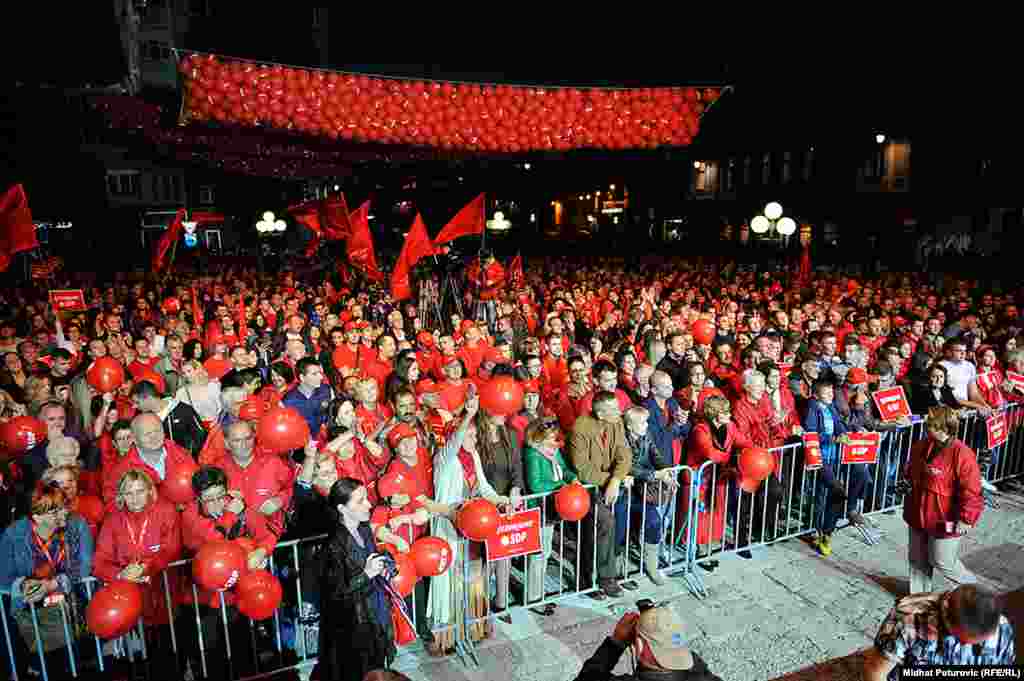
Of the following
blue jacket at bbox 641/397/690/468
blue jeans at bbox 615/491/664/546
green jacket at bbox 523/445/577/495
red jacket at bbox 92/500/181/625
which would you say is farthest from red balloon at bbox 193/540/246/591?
blue jacket at bbox 641/397/690/468

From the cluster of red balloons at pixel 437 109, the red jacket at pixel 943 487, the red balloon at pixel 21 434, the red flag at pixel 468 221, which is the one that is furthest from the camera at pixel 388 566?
the red flag at pixel 468 221

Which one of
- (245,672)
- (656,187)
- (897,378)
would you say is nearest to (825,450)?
(897,378)

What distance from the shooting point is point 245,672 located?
4.49 metres

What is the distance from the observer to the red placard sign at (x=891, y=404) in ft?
22.4

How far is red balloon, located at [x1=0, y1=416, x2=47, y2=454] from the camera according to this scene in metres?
5.39

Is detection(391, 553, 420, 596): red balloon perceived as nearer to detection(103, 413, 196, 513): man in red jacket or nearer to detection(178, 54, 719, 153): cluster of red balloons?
detection(103, 413, 196, 513): man in red jacket

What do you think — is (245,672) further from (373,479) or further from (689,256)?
(689,256)

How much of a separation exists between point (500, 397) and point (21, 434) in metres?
3.91

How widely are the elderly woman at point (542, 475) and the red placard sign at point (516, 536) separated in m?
0.47

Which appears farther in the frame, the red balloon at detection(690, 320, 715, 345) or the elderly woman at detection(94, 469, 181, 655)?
the red balloon at detection(690, 320, 715, 345)

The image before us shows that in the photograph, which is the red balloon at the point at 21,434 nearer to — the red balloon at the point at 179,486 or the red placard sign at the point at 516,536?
the red balloon at the point at 179,486

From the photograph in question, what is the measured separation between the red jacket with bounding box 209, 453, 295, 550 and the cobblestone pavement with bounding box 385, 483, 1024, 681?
138cm

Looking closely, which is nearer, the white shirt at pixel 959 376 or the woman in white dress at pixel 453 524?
the woman in white dress at pixel 453 524

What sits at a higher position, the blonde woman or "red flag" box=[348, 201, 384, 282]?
"red flag" box=[348, 201, 384, 282]
